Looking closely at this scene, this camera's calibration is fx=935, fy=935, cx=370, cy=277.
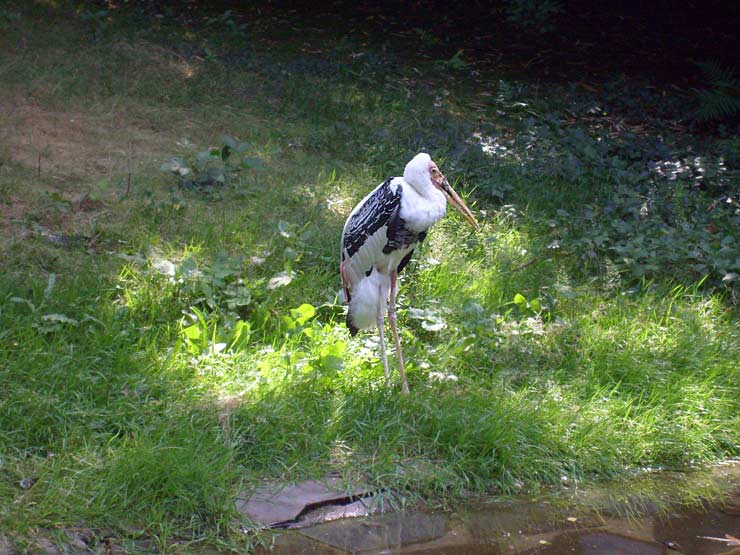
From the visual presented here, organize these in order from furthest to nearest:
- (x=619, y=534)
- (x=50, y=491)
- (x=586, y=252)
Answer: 1. (x=586, y=252)
2. (x=619, y=534)
3. (x=50, y=491)

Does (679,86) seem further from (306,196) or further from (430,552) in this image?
(430,552)

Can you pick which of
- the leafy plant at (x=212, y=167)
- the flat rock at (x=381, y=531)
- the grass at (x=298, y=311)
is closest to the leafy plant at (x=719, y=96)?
the grass at (x=298, y=311)

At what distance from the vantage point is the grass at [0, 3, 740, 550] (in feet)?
13.4

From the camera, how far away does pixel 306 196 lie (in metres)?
6.56

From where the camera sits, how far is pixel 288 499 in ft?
13.0

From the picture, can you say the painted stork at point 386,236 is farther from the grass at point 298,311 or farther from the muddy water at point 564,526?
the muddy water at point 564,526

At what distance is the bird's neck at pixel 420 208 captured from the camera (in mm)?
4621

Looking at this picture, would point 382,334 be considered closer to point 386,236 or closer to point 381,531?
point 386,236

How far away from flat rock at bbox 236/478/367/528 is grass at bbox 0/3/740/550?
7 cm

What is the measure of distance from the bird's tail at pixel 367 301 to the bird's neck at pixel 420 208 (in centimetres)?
42

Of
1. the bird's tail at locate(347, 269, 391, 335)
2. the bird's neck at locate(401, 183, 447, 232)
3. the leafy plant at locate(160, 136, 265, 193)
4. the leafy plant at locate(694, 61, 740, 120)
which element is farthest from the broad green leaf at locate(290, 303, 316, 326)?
the leafy plant at locate(694, 61, 740, 120)

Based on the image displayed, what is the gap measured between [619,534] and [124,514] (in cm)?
212

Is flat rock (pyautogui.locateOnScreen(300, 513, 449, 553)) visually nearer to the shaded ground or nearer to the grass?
the shaded ground

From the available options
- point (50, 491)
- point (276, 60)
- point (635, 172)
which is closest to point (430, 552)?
point (50, 491)
